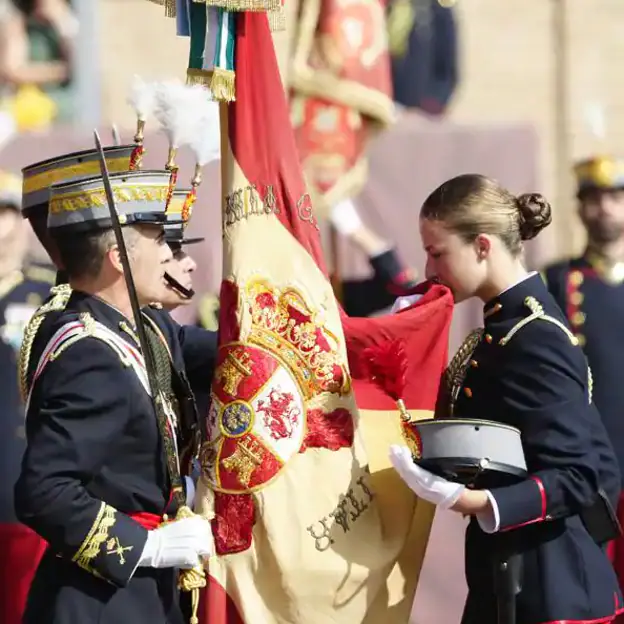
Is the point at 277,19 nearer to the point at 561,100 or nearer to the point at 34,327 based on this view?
the point at 34,327

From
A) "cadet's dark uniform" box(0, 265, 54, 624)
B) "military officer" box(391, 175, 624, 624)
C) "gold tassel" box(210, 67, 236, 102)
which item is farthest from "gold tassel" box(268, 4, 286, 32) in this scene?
"cadet's dark uniform" box(0, 265, 54, 624)

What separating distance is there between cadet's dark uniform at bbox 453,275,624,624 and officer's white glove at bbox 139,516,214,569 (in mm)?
651

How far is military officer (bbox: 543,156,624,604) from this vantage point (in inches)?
220

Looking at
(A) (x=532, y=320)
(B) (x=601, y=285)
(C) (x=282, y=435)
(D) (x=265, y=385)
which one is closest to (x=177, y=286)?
(D) (x=265, y=385)

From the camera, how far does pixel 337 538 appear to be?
3498mm

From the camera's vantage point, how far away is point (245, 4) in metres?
3.43

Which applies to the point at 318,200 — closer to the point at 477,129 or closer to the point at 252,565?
the point at 477,129

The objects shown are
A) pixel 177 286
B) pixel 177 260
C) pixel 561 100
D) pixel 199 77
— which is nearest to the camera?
pixel 199 77

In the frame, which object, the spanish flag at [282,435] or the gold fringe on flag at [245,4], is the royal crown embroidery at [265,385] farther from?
the gold fringe on flag at [245,4]

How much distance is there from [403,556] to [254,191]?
0.93 metres

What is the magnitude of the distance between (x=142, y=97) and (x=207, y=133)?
27 cm

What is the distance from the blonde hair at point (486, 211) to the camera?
3.54 m

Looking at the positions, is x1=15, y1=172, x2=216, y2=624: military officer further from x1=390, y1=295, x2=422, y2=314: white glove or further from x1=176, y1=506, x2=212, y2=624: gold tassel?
x1=390, y1=295, x2=422, y2=314: white glove

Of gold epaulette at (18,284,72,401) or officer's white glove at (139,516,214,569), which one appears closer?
officer's white glove at (139,516,214,569)
